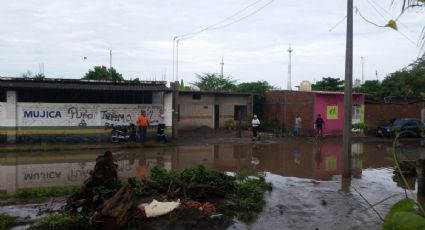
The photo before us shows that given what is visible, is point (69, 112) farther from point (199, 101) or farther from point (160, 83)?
point (199, 101)

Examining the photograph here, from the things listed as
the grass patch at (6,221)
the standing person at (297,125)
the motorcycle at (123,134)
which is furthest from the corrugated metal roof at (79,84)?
the grass patch at (6,221)

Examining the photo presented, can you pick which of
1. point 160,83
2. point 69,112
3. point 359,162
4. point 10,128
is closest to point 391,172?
point 359,162

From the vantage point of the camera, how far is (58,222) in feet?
23.6

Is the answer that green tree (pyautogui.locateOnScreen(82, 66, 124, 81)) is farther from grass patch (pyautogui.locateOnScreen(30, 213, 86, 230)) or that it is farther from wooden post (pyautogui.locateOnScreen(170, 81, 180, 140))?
grass patch (pyautogui.locateOnScreen(30, 213, 86, 230))

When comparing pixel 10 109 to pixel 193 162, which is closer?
pixel 193 162

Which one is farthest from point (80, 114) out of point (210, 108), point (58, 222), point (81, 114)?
point (58, 222)

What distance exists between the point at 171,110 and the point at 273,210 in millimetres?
15967

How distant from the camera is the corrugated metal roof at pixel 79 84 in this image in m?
21.6

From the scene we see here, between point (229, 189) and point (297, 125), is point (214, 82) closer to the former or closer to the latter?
point (297, 125)

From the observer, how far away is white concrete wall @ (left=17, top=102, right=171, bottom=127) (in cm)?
2203

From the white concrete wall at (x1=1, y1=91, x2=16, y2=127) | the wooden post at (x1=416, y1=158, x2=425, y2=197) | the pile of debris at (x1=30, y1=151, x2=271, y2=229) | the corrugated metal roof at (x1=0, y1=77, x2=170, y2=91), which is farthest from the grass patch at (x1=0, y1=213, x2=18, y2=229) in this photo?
the white concrete wall at (x1=1, y1=91, x2=16, y2=127)

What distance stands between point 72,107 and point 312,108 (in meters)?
16.5

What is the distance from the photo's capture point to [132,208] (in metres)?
7.60

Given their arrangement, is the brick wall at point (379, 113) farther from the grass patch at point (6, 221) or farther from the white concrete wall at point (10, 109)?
the grass patch at point (6, 221)
